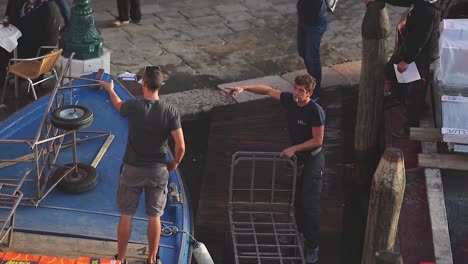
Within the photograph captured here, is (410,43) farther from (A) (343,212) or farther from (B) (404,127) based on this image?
(A) (343,212)

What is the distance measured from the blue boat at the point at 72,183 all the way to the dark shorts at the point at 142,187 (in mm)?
340

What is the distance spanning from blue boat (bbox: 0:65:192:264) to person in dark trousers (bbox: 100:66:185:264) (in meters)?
0.30

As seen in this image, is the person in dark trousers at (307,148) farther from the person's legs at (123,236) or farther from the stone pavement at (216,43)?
the stone pavement at (216,43)

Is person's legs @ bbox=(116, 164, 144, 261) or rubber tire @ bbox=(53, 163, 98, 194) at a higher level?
person's legs @ bbox=(116, 164, 144, 261)

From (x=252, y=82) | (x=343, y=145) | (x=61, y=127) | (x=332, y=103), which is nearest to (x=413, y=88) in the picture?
(x=343, y=145)

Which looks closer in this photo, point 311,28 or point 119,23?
point 311,28

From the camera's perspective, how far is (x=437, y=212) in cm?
664

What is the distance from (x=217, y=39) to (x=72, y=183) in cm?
507

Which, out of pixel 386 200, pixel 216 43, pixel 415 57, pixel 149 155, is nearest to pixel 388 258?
pixel 386 200

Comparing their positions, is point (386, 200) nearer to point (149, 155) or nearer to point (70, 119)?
point (149, 155)

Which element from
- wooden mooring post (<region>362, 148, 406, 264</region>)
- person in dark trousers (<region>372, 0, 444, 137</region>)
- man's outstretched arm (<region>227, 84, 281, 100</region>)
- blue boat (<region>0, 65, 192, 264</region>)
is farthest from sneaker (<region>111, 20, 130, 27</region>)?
wooden mooring post (<region>362, 148, 406, 264</region>)

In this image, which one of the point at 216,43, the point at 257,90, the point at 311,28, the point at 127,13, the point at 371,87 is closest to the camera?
the point at 257,90

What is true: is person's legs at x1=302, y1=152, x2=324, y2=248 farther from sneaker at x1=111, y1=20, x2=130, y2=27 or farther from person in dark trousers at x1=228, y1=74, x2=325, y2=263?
sneaker at x1=111, y1=20, x2=130, y2=27

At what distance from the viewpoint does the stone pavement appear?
9.99 metres
